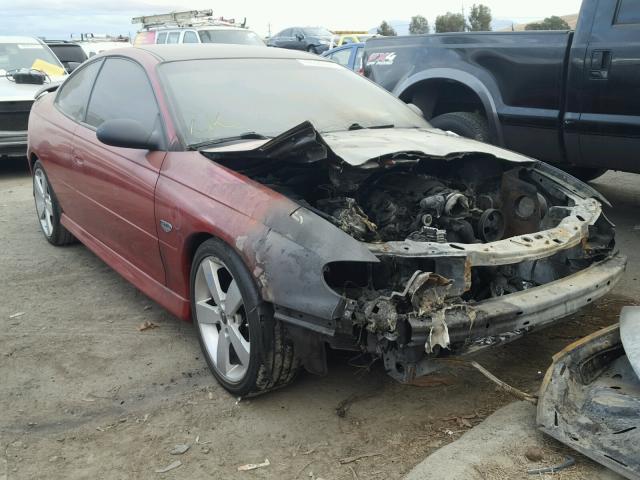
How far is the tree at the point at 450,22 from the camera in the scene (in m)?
25.4

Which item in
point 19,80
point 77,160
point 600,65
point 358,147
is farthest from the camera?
point 19,80

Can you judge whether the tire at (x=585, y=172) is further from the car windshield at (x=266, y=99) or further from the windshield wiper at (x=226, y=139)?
the windshield wiper at (x=226, y=139)

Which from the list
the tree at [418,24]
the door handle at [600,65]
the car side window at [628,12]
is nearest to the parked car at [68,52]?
the door handle at [600,65]

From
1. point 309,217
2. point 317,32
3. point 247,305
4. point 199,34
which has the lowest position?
point 247,305

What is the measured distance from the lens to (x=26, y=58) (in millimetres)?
9703

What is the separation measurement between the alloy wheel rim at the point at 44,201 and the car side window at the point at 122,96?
Answer: 122cm

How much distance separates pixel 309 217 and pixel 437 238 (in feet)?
1.97

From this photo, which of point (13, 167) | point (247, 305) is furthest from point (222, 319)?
point (13, 167)

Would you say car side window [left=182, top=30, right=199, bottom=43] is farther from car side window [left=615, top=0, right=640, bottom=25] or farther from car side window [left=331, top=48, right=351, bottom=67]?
car side window [left=615, top=0, right=640, bottom=25]

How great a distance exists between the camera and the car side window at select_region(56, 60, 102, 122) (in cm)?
462

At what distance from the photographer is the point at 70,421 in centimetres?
301

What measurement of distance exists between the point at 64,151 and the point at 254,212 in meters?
2.44

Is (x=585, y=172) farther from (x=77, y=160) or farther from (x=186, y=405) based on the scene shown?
(x=186, y=405)

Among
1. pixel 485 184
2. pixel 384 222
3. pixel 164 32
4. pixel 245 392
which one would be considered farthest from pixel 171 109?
pixel 164 32
